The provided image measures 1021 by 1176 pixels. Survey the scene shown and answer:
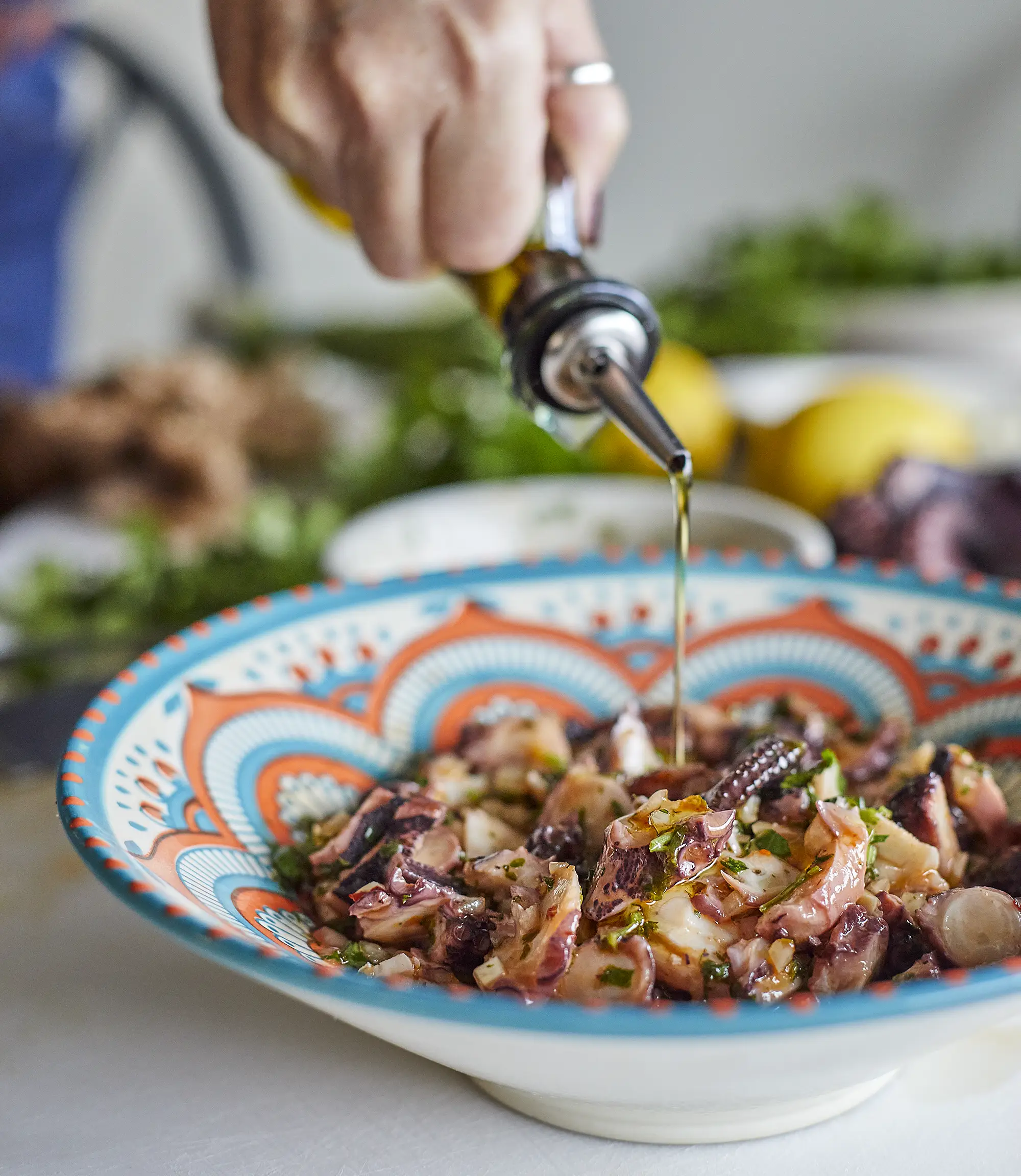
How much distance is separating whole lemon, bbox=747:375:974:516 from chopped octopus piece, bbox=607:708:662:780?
0.71 m

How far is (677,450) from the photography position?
860mm

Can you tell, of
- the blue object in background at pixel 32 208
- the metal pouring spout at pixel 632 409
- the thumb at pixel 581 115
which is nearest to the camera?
the metal pouring spout at pixel 632 409

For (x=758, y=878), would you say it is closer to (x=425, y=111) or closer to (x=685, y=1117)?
(x=685, y=1117)

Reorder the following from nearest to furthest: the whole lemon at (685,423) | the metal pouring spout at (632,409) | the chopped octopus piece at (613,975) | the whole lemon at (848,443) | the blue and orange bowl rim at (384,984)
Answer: the blue and orange bowl rim at (384,984) → the chopped octopus piece at (613,975) → the metal pouring spout at (632,409) → the whole lemon at (848,443) → the whole lemon at (685,423)

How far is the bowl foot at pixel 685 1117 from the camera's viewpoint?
0.67m

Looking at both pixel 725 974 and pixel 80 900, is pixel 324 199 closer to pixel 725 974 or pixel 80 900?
pixel 80 900

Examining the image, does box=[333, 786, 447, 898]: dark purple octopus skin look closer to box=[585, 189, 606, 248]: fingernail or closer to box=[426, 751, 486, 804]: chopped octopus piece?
box=[426, 751, 486, 804]: chopped octopus piece

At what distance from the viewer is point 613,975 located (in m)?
0.64

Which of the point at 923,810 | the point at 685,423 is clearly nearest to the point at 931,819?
the point at 923,810

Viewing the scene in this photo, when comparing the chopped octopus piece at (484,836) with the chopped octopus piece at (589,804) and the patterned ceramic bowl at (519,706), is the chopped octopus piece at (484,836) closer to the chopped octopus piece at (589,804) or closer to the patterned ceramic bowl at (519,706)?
the chopped octopus piece at (589,804)

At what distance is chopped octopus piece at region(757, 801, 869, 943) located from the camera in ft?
2.19

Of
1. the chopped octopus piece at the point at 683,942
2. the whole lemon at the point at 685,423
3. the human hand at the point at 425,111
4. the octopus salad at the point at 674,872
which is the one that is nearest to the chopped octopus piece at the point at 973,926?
the octopus salad at the point at 674,872

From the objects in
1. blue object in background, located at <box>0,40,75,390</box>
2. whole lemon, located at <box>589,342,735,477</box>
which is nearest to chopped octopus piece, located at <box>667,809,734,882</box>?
whole lemon, located at <box>589,342,735,477</box>

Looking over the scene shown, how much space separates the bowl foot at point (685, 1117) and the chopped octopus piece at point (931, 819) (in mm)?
147
